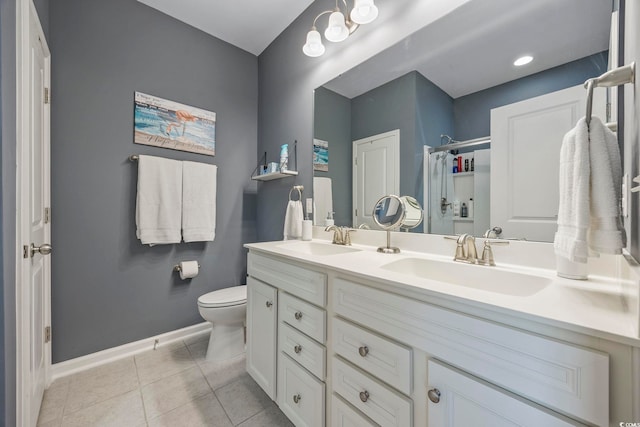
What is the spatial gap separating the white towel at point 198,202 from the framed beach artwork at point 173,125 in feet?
0.63

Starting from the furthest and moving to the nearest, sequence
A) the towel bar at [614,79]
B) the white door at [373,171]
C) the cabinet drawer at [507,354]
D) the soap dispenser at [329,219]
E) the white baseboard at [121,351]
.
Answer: the soap dispenser at [329,219] < the white baseboard at [121,351] < the white door at [373,171] < the towel bar at [614,79] < the cabinet drawer at [507,354]

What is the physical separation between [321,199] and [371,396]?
1.27 m

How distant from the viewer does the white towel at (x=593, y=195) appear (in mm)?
563

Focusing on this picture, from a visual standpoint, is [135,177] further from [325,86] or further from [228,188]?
[325,86]

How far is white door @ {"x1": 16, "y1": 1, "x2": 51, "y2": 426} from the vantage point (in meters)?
0.99

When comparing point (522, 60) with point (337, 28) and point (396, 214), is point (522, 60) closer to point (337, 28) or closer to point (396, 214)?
point (396, 214)

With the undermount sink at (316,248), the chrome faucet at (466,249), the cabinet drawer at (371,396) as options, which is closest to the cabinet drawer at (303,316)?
the cabinet drawer at (371,396)

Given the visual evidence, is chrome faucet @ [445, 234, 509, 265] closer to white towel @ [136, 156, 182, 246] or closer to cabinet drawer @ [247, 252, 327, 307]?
cabinet drawer @ [247, 252, 327, 307]

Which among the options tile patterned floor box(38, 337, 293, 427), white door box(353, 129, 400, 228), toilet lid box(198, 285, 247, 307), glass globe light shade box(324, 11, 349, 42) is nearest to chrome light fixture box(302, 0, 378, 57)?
glass globe light shade box(324, 11, 349, 42)

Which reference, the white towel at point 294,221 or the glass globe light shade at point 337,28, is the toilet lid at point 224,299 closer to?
the white towel at point 294,221

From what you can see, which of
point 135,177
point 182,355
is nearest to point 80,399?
point 182,355

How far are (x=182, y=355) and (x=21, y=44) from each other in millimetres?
1942

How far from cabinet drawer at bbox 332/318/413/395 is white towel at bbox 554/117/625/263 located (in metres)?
0.51

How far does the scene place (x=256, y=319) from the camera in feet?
4.68
